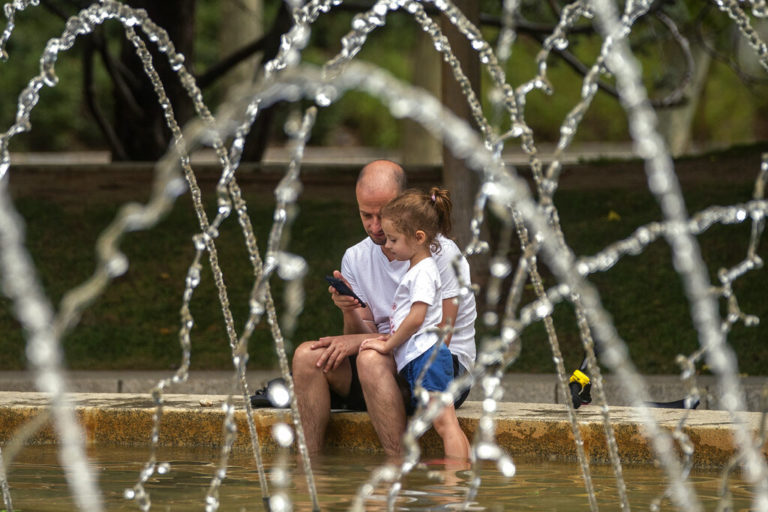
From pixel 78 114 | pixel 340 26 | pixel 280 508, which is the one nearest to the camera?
pixel 280 508

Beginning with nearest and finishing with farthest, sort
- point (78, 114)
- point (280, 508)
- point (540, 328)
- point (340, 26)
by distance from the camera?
point (280, 508) → point (540, 328) → point (340, 26) → point (78, 114)

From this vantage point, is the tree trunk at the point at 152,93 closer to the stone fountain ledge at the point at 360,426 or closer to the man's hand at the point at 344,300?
the stone fountain ledge at the point at 360,426

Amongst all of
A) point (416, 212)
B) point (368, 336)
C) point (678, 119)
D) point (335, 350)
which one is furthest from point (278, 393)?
point (678, 119)

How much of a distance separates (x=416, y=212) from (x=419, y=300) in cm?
31

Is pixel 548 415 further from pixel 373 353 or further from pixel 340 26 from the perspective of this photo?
pixel 340 26

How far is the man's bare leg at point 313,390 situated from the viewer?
15.8ft

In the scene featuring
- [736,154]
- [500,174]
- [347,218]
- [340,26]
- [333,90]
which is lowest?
[500,174]

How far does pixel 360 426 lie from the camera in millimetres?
4945

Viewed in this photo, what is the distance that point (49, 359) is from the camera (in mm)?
2430

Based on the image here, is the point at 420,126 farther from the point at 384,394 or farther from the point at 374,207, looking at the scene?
the point at 384,394

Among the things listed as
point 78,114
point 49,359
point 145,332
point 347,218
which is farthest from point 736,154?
point 78,114

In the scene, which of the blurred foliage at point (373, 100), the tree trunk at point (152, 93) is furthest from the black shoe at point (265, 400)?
the blurred foliage at point (373, 100)

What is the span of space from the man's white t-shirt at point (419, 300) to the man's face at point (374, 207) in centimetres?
22

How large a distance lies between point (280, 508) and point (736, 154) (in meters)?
9.01
